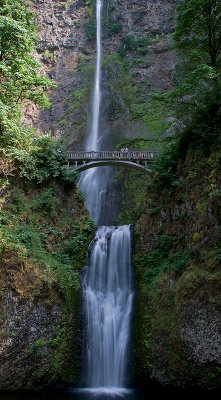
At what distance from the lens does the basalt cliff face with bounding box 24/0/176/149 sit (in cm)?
3431

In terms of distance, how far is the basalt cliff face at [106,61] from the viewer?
34.3 metres

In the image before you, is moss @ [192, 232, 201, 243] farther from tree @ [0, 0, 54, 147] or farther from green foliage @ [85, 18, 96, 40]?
A: green foliage @ [85, 18, 96, 40]

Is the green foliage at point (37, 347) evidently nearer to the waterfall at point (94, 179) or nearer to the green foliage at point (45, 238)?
the green foliage at point (45, 238)

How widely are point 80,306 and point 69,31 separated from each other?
42.1 meters

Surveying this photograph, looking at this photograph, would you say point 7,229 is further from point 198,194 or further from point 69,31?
point 69,31

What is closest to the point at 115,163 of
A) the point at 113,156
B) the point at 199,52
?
the point at 113,156

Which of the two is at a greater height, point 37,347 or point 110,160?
point 110,160

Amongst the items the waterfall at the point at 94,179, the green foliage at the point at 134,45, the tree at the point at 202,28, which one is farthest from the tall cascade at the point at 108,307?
the green foliage at the point at 134,45

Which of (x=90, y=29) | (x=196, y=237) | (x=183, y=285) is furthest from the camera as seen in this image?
(x=90, y=29)

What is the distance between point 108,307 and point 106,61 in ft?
115

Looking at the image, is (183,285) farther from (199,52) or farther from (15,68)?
(15,68)

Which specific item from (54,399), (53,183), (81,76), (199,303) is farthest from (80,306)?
(81,76)

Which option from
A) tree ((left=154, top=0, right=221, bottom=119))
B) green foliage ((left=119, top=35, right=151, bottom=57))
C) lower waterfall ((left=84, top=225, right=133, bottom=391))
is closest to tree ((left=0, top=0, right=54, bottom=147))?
tree ((left=154, top=0, right=221, bottom=119))

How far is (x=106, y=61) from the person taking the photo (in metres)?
39.6
